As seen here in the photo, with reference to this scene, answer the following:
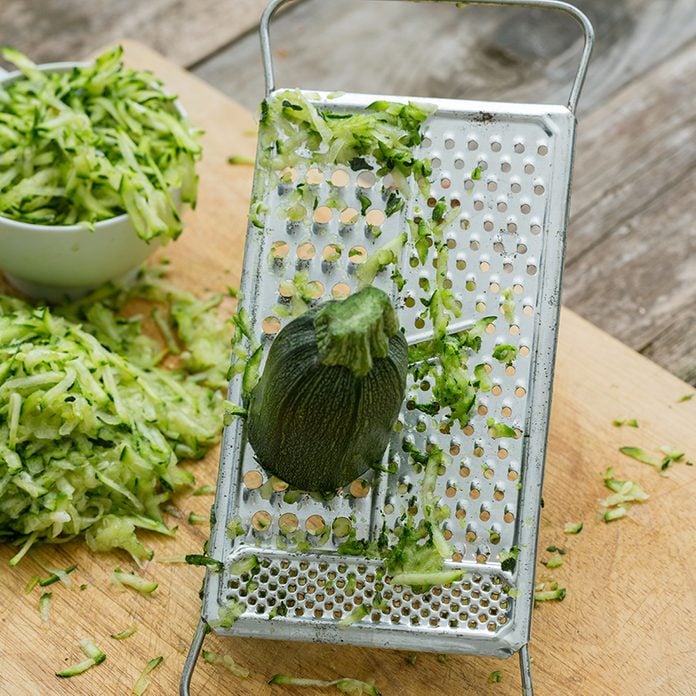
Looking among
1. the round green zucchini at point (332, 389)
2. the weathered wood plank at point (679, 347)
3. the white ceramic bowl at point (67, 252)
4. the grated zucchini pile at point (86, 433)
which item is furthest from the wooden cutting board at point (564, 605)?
the white ceramic bowl at point (67, 252)

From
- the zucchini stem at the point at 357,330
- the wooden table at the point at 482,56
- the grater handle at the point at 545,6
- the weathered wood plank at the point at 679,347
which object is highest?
the grater handle at the point at 545,6

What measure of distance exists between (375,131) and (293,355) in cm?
49

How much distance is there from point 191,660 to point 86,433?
51 cm

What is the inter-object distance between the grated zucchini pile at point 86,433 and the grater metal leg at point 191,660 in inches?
10.5

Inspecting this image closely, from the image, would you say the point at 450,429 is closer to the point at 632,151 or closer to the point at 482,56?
the point at 632,151

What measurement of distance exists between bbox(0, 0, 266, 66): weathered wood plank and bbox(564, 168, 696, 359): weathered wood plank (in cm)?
137

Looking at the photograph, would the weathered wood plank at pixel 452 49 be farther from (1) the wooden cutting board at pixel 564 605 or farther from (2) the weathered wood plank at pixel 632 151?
(1) the wooden cutting board at pixel 564 605

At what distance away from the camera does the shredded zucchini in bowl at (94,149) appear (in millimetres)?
2277

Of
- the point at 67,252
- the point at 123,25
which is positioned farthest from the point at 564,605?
the point at 123,25

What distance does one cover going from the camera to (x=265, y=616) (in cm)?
192

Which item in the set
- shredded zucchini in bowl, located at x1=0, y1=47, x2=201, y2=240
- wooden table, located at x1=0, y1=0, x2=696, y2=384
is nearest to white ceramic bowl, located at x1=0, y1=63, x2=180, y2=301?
shredded zucchini in bowl, located at x1=0, y1=47, x2=201, y2=240

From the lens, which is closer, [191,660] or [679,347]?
[191,660]

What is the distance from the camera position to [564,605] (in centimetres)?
207

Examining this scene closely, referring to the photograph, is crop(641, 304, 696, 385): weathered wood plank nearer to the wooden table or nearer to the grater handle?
the wooden table
